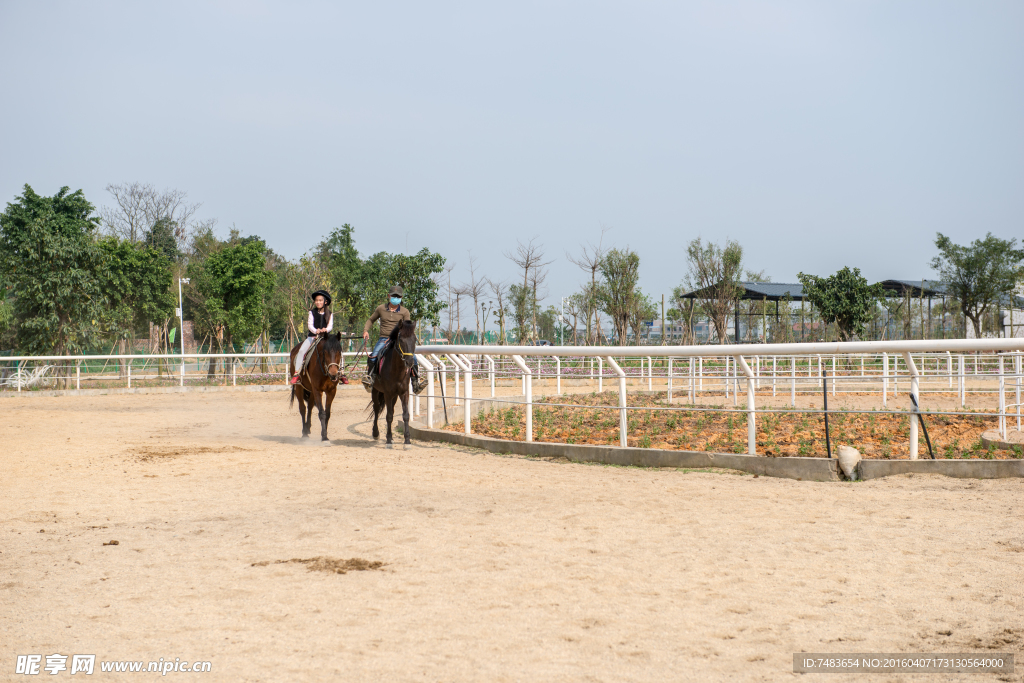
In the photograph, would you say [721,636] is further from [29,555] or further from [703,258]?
[703,258]

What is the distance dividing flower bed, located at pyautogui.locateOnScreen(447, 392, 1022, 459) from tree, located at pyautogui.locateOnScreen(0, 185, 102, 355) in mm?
21681

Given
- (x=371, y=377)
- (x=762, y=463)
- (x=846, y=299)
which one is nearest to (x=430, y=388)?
(x=371, y=377)

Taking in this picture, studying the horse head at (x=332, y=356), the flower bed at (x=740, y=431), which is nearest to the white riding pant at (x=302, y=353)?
the horse head at (x=332, y=356)

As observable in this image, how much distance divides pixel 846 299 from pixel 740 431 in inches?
1093

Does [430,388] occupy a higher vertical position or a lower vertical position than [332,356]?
lower

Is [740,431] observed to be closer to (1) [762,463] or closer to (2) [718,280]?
(1) [762,463]

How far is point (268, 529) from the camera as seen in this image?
20.4 feet

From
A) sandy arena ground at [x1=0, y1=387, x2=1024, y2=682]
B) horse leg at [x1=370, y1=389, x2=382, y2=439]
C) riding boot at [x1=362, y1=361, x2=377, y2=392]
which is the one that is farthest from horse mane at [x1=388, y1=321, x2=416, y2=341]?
sandy arena ground at [x1=0, y1=387, x2=1024, y2=682]

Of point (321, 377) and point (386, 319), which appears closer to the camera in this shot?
point (386, 319)

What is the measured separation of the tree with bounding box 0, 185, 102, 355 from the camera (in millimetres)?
29641

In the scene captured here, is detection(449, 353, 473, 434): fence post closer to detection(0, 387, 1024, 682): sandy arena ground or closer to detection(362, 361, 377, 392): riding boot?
detection(362, 361, 377, 392): riding boot

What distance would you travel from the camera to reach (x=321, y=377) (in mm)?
12367

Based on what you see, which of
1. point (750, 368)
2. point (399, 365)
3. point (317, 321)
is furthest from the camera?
point (317, 321)

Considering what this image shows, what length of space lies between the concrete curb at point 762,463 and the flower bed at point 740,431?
1.55 ft
